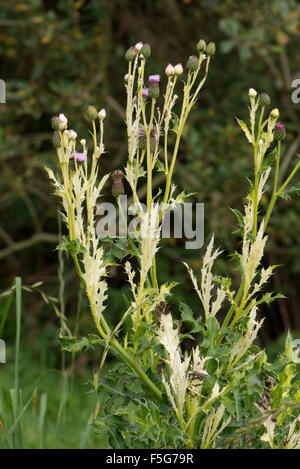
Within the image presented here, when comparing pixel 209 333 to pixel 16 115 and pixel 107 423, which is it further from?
pixel 16 115

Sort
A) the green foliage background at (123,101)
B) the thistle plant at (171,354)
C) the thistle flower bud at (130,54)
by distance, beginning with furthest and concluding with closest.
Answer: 1. the green foliage background at (123,101)
2. the thistle flower bud at (130,54)
3. the thistle plant at (171,354)

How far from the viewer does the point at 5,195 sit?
4703 mm

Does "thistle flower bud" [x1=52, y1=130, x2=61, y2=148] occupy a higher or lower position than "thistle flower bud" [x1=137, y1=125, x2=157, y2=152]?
lower

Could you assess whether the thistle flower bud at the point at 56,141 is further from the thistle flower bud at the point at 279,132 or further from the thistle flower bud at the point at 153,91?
the thistle flower bud at the point at 279,132

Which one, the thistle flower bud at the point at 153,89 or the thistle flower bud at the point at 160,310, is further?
the thistle flower bud at the point at 153,89

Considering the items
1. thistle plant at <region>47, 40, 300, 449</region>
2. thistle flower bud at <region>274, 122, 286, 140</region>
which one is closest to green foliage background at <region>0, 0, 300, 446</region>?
thistle flower bud at <region>274, 122, 286, 140</region>

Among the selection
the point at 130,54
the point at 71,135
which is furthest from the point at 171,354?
the point at 130,54

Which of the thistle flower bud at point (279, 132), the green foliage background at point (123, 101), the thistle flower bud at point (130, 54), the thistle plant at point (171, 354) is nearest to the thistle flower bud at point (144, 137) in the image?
the thistle plant at point (171, 354)

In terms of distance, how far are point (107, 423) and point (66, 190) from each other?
49 centimetres

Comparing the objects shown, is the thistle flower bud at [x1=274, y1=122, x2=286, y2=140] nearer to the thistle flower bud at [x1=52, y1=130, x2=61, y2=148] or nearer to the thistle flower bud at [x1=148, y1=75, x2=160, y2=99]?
the thistle flower bud at [x1=148, y1=75, x2=160, y2=99]

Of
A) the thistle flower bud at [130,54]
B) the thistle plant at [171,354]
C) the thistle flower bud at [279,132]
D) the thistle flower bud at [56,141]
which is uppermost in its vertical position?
the thistle flower bud at [130,54]

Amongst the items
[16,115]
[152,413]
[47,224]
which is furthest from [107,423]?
[47,224]

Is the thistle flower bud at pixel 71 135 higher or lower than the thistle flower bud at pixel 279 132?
lower
